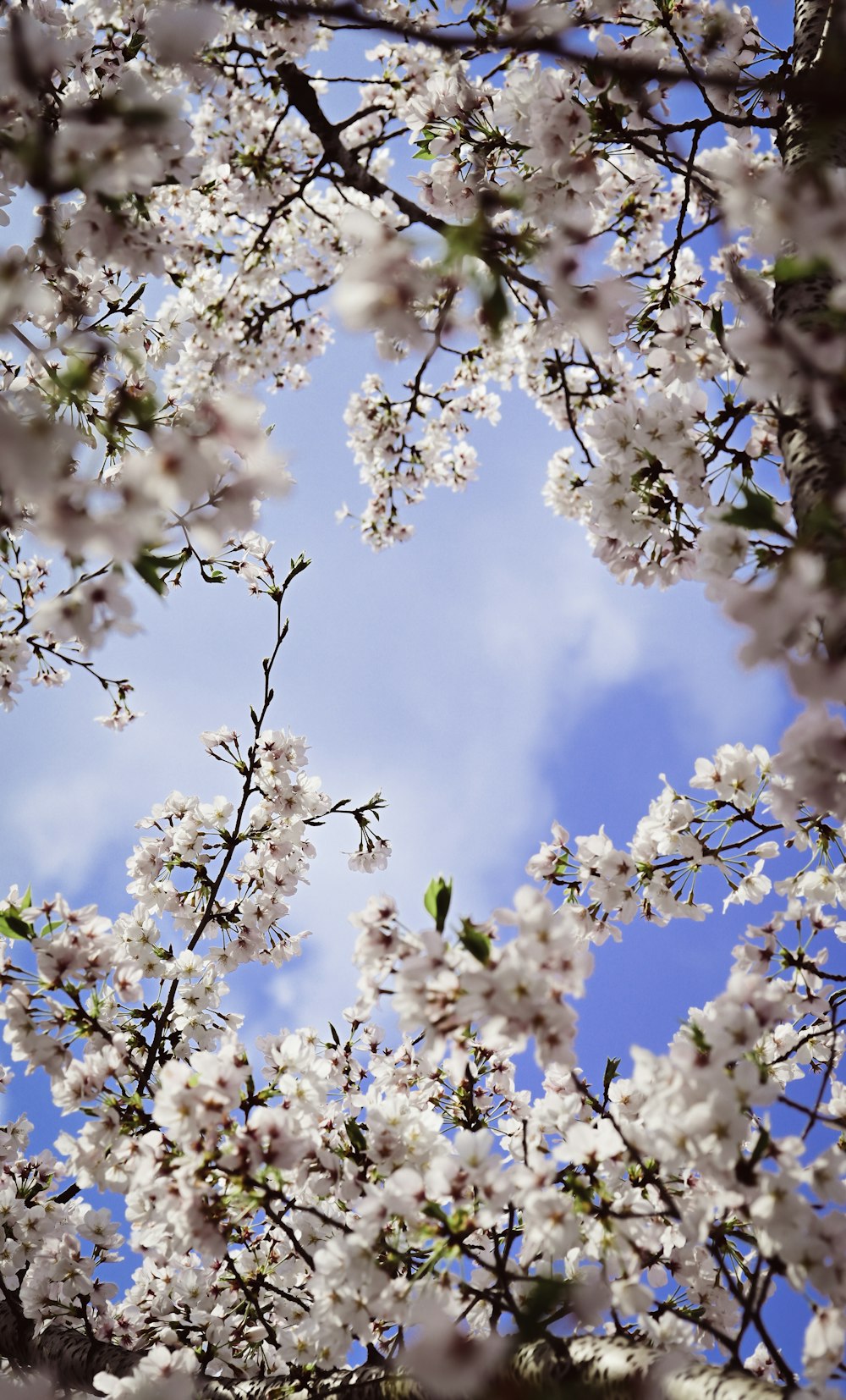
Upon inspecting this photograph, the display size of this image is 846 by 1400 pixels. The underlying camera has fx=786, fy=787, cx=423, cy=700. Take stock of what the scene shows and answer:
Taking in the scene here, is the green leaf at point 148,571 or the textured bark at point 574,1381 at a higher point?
the green leaf at point 148,571

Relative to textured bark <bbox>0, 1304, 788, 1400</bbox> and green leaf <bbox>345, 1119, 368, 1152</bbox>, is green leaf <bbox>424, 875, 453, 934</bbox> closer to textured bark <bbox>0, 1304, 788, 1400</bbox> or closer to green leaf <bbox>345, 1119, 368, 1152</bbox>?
textured bark <bbox>0, 1304, 788, 1400</bbox>

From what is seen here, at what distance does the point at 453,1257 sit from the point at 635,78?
263 cm

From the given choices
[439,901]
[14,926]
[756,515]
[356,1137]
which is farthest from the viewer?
[356,1137]

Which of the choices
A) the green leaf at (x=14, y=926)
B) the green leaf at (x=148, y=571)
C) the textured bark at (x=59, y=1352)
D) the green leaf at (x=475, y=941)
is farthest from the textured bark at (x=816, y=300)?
the textured bark at (x=59, y=1352)

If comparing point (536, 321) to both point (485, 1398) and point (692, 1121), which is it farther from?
point (485, 1398)

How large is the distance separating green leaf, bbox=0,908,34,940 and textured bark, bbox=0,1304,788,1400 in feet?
5.17

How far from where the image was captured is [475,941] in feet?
6.12

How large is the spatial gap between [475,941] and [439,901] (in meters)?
0.20

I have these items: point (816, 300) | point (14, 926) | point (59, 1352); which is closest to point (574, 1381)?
point (14, 926)

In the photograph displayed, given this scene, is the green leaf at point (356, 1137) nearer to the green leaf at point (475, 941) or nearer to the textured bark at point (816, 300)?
the green leaf at point (475, 941)

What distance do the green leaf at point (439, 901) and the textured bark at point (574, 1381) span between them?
989 millimetres

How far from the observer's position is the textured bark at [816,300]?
1.51m

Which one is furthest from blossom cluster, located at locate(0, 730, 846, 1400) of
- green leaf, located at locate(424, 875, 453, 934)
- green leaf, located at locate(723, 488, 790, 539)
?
green leaf, located at locate(723, 488, 790, 539)

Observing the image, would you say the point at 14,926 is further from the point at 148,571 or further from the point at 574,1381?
the point at 574,1381
